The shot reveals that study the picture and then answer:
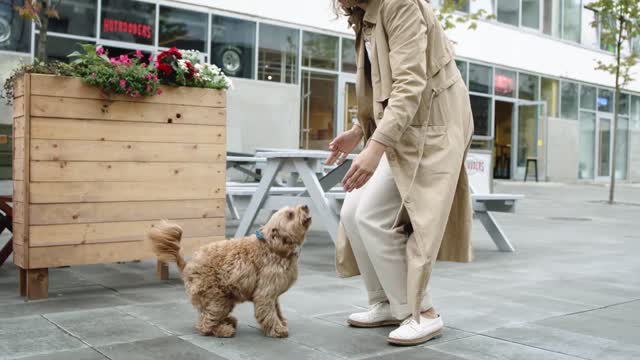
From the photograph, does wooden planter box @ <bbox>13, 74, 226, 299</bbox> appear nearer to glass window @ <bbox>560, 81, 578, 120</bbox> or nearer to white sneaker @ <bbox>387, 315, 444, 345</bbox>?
white sneaker @ <bbox>387, 315, 444, 345</bbox>

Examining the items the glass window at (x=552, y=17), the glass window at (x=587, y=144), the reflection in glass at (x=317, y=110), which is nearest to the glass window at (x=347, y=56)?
the reflection in glass at (x=317, y=110)

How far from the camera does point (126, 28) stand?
1345 cm

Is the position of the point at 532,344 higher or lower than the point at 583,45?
lower


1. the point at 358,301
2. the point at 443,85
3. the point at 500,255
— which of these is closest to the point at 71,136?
the point at 358,301

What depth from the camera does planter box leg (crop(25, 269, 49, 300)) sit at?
4.01 metres

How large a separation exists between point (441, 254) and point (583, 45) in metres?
24.9

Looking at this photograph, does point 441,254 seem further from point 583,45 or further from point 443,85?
point 583,45

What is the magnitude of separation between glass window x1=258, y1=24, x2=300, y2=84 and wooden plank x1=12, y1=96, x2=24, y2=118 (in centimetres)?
1155

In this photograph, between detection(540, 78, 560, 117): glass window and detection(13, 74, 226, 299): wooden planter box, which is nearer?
detection(13, 74, 226, 299): wooden planter box

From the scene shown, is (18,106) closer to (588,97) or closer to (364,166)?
(364,166)

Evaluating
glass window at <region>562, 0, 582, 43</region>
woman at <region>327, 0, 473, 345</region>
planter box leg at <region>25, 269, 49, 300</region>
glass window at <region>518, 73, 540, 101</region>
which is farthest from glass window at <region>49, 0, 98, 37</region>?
glass window at <region>562, 0, 582, 43</region>

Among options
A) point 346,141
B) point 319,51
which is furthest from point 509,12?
point 346,141

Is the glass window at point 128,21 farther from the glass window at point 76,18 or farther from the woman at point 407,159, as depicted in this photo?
the woman at point 407,159

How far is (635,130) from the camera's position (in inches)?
1133
